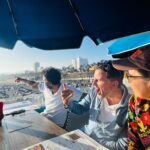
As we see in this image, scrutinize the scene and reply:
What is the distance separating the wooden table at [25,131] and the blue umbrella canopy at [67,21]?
2.44 feet

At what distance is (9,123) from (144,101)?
1.30 meters

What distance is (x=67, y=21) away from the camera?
157 centimetres

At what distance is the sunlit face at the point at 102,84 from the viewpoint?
1.83m

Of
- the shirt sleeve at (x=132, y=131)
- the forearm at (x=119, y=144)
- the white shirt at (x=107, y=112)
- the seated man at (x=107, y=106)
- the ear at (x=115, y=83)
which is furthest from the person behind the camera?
the ear at (x=115, y=83)

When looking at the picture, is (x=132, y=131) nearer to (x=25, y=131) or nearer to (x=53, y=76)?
(x=25, y=131)

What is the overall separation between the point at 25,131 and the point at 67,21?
102 cm

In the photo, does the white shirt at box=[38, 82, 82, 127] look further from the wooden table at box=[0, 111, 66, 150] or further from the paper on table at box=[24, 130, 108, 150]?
the paper on table at box=[24, 130, 108, 150]

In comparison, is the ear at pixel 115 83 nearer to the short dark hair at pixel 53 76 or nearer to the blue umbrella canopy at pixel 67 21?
the blue umbrella canopy at pixel 67 21

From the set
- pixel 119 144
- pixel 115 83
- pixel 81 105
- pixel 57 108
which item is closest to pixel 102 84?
pixel 115 83

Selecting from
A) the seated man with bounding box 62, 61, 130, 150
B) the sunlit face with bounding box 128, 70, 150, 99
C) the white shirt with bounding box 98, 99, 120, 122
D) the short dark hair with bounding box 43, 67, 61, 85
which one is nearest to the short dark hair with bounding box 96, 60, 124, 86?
the seated man with bounding box 62, 61, 130, 150

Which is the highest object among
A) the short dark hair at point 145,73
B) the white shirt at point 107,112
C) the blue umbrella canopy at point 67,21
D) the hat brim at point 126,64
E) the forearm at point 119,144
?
the blue umbrella canopy at point 67,21

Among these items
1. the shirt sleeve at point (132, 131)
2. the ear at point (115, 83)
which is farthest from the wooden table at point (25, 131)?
the ear at point (115, 83)

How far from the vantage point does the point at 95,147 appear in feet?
3.34

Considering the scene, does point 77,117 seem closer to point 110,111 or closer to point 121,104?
point 110,111
